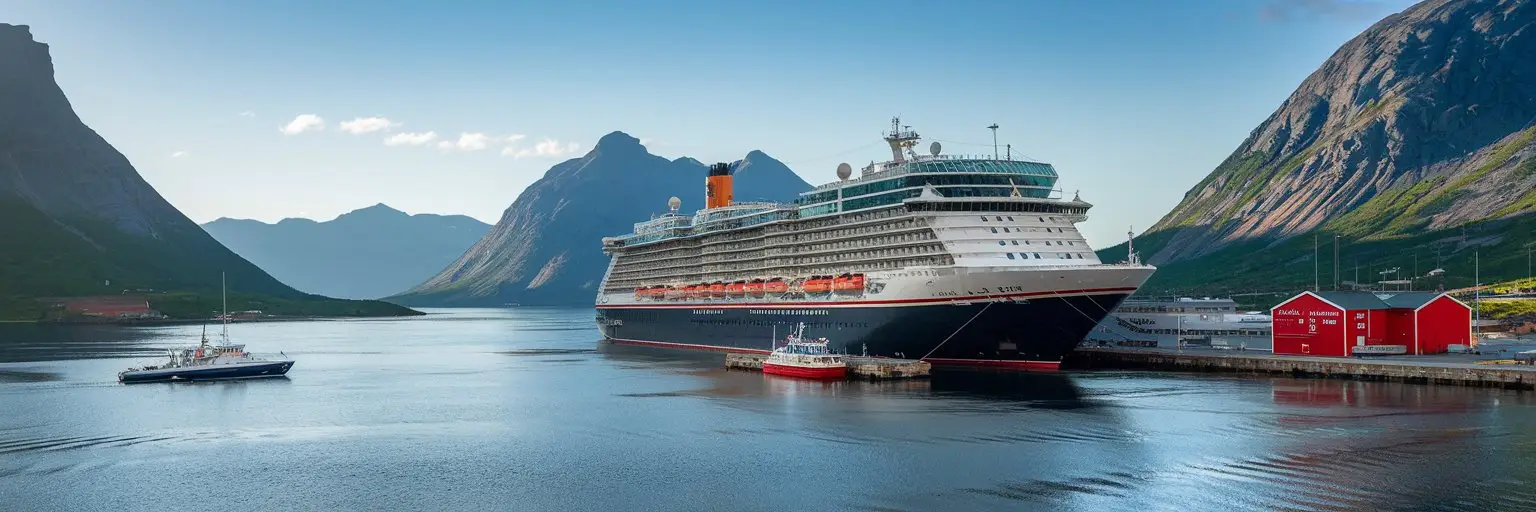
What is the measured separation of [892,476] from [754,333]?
51.3 metres

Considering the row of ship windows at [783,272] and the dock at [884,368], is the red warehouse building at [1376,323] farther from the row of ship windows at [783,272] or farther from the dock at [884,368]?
the dock at [884,368]

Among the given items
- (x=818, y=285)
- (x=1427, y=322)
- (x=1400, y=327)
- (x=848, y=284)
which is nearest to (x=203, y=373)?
(x=818, y=285)

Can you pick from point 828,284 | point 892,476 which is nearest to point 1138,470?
point 892,476

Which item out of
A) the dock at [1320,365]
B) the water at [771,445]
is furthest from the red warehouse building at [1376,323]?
the water at [771,445]

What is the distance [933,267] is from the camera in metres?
73.1

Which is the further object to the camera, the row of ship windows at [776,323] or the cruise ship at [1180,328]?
the cruise ship at [1180,328]

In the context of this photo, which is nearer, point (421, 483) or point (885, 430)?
point (421, 483)

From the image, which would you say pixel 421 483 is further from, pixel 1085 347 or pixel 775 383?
pixel 1085 347

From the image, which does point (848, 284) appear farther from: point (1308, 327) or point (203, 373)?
point (203, 373)

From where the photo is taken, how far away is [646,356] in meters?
100

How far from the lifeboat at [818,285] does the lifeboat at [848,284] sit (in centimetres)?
83

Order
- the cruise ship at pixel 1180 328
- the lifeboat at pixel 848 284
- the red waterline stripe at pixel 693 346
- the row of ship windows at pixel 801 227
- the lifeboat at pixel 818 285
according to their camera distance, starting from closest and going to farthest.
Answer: the row of ship windows at pixel 801 227 < the lifeboat at pixel 848 284 < the lifeboat at pixel 818 285 < the red waterline stripe at pixel 693 346 < the cruise ship at pixel 1180 328

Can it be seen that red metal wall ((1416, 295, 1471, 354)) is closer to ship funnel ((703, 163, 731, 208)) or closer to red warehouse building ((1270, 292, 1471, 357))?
red warehouse building ((1270, 292, 1471, 357))

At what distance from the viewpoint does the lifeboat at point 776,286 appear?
3440 inches
